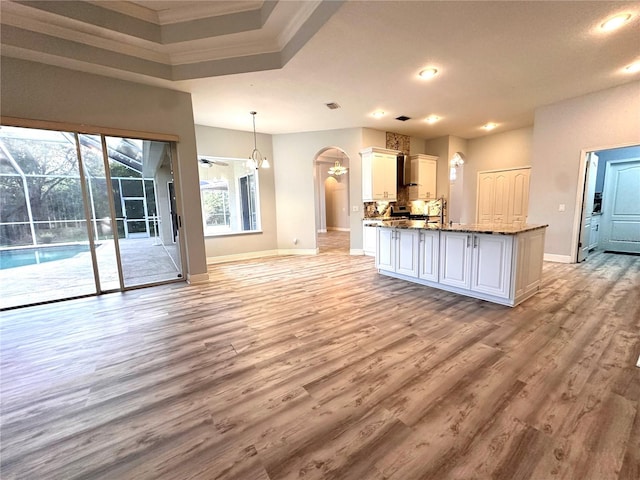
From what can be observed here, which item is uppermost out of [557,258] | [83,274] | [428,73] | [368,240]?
[428,73]

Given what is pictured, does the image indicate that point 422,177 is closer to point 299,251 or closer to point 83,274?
point 299,251

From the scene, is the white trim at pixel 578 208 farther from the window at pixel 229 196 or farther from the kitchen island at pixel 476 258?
the window at pixel 229 196

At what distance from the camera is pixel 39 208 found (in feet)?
12.8

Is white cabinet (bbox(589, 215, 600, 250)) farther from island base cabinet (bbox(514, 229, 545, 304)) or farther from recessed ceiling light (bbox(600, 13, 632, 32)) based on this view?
recessed ceiling light (bbox(600, 13, 632, 32))

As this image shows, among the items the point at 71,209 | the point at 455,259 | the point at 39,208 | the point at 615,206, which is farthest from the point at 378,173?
the point at 39,208

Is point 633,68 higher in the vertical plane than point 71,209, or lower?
higher

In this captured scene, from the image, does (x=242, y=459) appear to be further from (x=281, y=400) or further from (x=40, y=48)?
(x=40, y=48)

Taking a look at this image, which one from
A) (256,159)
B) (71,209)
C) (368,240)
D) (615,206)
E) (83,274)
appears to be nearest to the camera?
(71,209)

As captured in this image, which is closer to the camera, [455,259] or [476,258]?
[476,258]

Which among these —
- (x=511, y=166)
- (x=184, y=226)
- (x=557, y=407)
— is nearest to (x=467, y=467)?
(x=557, y=407)

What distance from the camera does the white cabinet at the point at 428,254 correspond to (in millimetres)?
3969

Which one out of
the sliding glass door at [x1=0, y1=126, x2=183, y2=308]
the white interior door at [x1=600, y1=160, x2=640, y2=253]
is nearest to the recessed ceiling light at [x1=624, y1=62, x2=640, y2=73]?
the white interior door at [x1=600, y1=160, x2=640, y2=253]

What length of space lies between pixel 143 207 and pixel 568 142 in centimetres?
806

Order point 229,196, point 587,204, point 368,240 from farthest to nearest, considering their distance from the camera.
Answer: point 229,196, point 368,240, point 587,204
